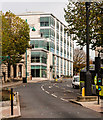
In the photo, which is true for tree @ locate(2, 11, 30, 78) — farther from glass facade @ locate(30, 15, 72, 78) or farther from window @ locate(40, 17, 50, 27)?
window @ locate(40, 17, 50, 27)

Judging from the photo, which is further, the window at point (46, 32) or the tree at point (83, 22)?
the window at point (46, 32)

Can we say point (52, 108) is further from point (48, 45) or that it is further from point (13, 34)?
point (48, 45)

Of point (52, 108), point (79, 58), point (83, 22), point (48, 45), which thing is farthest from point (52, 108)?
point (79, 58)

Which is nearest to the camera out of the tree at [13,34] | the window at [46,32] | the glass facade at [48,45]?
the tree at [13,34]

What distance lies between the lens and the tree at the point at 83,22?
24888 millimetres

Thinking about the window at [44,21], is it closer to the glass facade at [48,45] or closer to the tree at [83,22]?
the glass facade at [48,45]

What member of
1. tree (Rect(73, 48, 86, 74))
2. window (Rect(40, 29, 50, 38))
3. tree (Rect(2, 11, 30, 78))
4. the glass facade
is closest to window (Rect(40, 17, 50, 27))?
the glass facade

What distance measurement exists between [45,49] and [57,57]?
51.3 feet

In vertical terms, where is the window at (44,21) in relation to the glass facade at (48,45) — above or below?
above

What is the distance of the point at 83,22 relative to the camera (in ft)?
84.4

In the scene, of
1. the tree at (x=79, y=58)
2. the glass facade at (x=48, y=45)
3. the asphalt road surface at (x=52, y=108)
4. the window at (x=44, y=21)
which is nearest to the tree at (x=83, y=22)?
the asphalt road surface at (x=52, y=108)

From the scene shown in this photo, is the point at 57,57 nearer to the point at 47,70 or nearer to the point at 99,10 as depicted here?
the point at 47,70

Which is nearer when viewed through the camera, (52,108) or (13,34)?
(52,108)

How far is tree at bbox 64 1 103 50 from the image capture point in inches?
980
